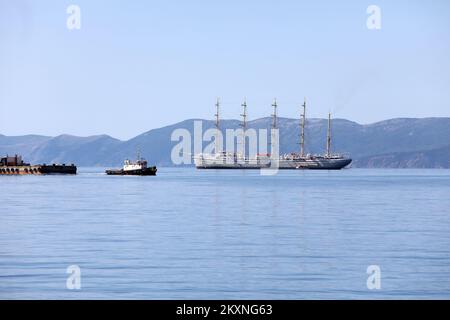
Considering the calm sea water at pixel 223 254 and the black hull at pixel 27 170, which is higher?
the black hull at pixel 27 170

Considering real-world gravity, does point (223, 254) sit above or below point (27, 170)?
below

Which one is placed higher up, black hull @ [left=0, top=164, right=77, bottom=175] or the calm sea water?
black hull @ [left=0, top=164, right=77, bottom=175]

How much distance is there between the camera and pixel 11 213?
5572 centimetres

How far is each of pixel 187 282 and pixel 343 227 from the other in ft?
71.7

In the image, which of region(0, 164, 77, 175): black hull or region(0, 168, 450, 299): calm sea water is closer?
region(0, 168, 450, 299): calm sea water

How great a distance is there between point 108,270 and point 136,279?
7.47ft

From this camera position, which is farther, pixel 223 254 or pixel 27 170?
pixel 27 170

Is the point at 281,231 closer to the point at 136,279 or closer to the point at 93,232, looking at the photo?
the point at 93,232

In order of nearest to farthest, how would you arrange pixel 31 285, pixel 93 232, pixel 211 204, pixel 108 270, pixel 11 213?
pixel 31 285, pixel 108 270, pixel 93 232, pixel 11 213, pixel 211 204

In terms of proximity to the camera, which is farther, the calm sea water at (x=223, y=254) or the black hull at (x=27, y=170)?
the black hull at (x=27, y=170)
